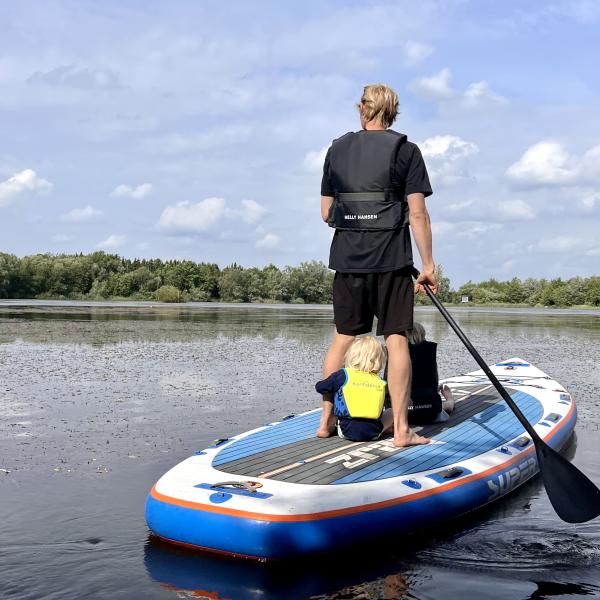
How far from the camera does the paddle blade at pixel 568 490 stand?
4.96m

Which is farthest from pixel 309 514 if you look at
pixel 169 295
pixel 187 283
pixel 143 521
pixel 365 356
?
pixel 187 283

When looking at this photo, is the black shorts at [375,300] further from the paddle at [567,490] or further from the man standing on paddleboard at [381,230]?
the paddle at [567,490]

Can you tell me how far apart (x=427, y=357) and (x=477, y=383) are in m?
3.00

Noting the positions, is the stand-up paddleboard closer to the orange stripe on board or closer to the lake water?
the orange stripe on board

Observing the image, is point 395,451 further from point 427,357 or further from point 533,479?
point 533,479

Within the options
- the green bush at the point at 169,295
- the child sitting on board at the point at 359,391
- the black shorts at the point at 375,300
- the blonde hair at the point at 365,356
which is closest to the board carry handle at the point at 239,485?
the child sitting on board at the point at 359,391

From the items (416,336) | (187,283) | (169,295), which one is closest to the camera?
(416,336)

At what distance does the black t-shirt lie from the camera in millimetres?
5480

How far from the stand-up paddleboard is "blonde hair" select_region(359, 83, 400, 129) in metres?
2.58

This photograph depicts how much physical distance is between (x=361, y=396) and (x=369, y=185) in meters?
1.64

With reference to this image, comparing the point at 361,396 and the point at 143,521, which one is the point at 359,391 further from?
the point at 143,521

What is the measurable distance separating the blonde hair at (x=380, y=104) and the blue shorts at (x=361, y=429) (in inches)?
93.0

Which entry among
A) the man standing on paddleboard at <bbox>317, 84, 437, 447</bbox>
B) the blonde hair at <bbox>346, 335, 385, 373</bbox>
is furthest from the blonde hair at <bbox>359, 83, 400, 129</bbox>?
the blonde hair at <bbox>346, 335, 385, 373</bbox>

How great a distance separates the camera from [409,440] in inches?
227
